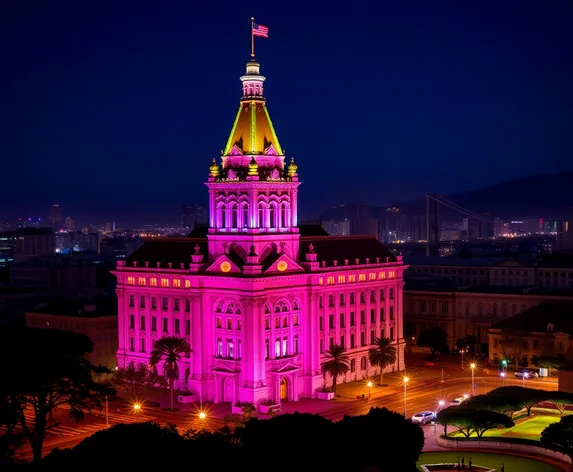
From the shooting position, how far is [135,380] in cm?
10019

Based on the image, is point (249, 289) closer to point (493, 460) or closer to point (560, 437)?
point (493, 460)

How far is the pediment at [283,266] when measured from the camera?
3868 inches

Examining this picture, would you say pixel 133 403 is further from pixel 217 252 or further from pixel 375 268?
pixel 375 268

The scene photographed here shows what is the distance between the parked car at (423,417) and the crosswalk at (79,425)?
22.6 metres

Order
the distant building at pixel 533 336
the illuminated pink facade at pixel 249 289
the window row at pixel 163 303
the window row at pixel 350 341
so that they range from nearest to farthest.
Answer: the illuminated pink facade at pixel 249 289, the window row at pixel 163 303, the window row at pixel 350 341, the distant building at pixel 533 336

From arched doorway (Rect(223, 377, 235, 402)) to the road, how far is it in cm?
233

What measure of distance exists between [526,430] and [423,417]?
8918 mm

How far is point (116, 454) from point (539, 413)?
48591 mm

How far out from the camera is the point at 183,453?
55.6m

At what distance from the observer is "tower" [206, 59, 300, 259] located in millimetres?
99625

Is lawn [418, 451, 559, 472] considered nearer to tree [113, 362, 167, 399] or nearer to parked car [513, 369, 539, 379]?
tree [113, 362, 167, 399]

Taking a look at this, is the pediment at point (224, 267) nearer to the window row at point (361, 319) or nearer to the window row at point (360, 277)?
the window row at point (360, 277)

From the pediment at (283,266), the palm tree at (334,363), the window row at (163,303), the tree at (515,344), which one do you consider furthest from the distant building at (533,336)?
the window row at (163,303)

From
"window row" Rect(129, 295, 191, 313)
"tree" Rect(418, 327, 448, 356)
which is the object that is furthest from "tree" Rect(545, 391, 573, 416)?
"tree" Rect(418, 327, 448, 356)
